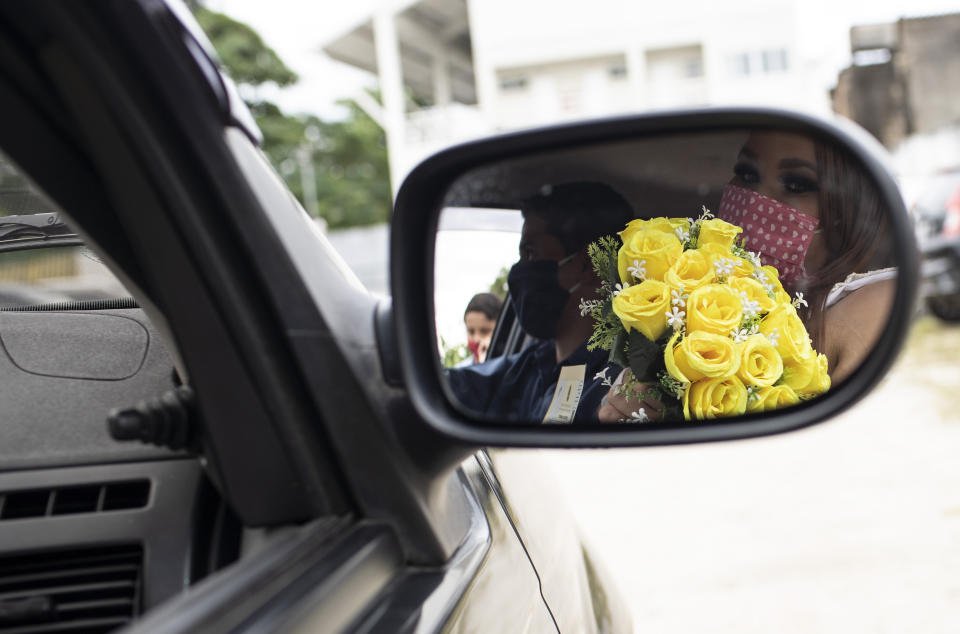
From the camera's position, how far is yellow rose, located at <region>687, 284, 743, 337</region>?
3.11 feet

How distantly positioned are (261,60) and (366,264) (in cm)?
1269

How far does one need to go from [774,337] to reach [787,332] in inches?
0.9

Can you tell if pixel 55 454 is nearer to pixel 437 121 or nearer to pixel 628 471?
pixel 628 471

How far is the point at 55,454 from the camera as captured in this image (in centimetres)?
116

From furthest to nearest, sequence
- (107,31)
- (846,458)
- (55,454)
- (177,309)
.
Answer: (846,458) → (55,454) → (177,309) → (107,31)

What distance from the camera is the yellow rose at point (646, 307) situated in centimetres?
96

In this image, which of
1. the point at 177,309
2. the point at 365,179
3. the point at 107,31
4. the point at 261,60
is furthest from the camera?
the point at 365,179

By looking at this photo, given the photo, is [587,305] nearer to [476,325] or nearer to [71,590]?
[476,325]

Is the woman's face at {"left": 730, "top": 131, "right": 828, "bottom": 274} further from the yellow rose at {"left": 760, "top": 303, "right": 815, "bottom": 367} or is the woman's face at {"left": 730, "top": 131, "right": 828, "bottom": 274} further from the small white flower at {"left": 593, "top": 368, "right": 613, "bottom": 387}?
the small white flower at {"left": 593, "top": 368, "right": 613, "bottom": 387}

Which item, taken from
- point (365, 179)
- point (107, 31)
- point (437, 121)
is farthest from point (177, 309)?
point (365, 179)

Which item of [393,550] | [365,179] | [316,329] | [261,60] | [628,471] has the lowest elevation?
[628,471]

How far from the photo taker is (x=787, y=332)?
3.28 feet

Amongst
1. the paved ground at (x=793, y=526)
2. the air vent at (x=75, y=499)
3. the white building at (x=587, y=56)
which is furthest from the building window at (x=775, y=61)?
the air vent at (x=75, y=499)

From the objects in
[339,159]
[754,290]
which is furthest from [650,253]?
[339,159]
